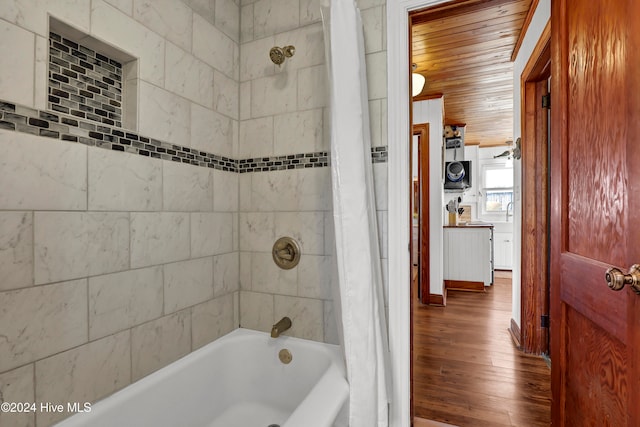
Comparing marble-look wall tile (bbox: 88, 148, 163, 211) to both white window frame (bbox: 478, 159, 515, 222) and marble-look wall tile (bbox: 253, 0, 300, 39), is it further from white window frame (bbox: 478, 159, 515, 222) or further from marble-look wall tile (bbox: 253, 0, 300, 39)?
white window frame (bbox: 478, 159, 515, 222)

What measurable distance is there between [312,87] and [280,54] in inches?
9.0

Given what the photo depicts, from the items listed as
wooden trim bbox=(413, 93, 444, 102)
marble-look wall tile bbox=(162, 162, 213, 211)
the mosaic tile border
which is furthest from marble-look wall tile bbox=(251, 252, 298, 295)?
wooden trim bbox=(413, 93, 444, 102)

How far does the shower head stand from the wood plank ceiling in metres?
0.63

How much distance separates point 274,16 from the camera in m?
1.71

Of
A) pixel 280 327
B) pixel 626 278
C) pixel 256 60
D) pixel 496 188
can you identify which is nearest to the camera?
pixel 626 278

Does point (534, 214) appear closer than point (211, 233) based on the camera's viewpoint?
No

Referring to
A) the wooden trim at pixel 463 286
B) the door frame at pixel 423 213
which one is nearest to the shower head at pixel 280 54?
the door frame at pixel 423 213

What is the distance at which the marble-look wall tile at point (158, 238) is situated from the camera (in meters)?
1.23

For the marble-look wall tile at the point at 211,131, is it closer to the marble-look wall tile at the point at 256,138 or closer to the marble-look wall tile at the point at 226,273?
the marble-look wall tile at the point at 256,138

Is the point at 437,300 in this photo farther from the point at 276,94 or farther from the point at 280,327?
the point at 276,94

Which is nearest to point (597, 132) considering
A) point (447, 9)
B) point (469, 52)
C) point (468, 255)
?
point (447, 9)

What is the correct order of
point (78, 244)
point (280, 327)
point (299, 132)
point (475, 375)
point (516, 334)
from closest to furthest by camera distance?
1. point (78, 244)
2. point (280, 327)
3. point (299, 132)
4. point (475, 375)
5. point (516, 334)

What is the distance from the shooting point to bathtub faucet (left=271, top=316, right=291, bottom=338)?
150 centimetres

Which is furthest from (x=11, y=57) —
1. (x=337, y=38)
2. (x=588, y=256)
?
(x=588, y=256)
